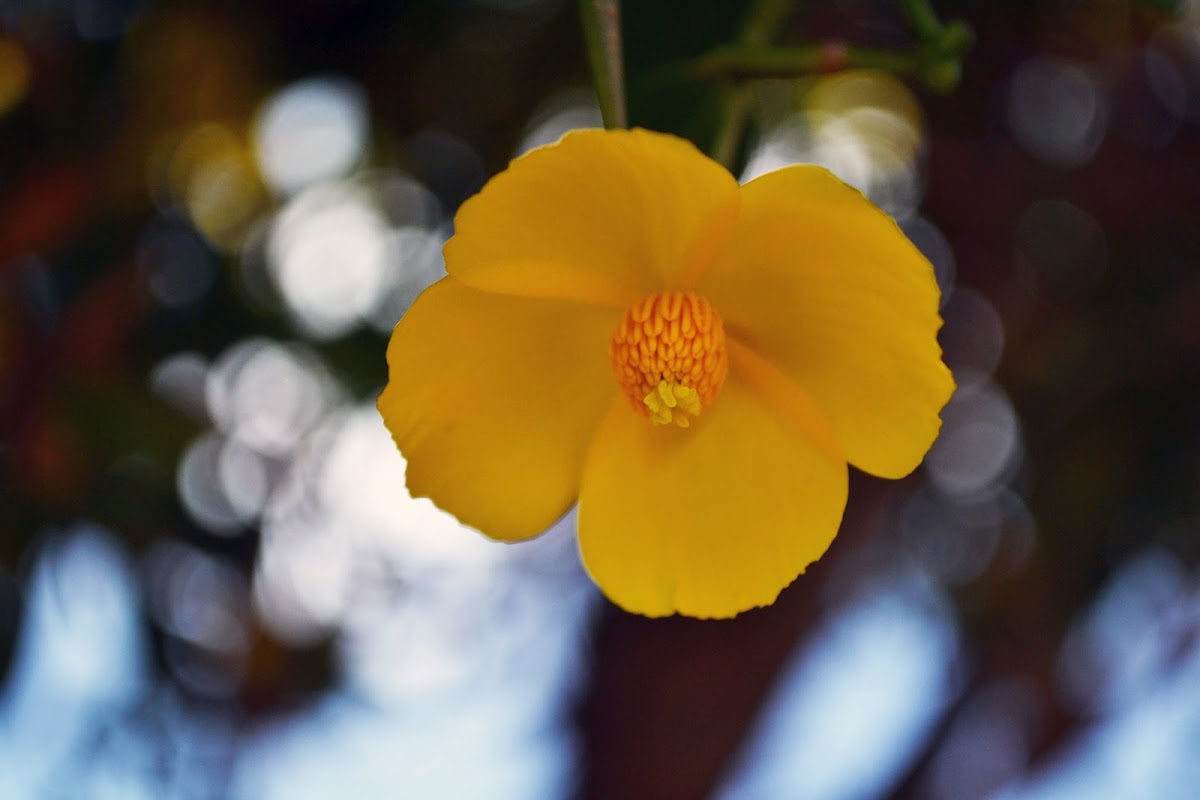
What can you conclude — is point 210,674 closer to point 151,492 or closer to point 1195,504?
point 151,492

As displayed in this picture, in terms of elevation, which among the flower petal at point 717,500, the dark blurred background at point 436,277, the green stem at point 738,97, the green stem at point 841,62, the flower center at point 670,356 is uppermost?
the green stem at point 841,62

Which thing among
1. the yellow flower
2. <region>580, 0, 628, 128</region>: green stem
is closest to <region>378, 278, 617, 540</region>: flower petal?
the yellow flower

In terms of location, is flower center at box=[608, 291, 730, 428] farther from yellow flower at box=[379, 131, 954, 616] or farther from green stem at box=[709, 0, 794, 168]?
green stem at box=[709, 0, 794, 168]

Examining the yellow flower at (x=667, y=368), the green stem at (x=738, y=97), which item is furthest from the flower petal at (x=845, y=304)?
the green stem at (x=738, y=97)

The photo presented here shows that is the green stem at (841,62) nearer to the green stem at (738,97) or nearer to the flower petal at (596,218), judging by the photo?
the green stem at (738,97)

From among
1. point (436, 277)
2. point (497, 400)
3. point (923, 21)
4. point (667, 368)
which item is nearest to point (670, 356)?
point (667, 368)

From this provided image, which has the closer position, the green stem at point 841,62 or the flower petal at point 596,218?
the flower petal at point 596,218
